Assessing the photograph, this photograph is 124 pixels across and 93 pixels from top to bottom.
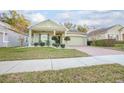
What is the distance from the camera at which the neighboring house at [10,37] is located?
1296 centimetres

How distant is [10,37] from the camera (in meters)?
14.6

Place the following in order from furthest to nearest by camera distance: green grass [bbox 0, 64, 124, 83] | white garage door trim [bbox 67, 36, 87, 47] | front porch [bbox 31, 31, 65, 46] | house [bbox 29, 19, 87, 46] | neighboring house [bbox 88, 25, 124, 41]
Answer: white garage door trim [bbox 67, 36, 87, 47] < front porch [bbox 31, 31, 65, 46] < neighboring house [bbox 88, 25, 124, 41] < house [bbox 29, 19, 87, 46] < green grass [bbox 0, 64, 124, 83]

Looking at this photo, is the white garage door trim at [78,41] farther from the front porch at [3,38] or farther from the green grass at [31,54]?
the green grass at [31,54]

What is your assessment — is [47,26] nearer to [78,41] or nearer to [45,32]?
[45,32]

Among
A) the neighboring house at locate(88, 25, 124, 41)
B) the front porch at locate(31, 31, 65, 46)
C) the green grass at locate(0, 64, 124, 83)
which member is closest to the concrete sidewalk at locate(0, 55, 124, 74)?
the green grass at locate(0, 64, 124, 83)

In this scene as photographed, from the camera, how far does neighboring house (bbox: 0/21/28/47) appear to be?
42.5 feet

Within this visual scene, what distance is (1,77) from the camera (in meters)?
4.90

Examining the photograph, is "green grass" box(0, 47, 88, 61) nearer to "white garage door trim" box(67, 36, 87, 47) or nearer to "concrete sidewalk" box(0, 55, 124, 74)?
"concrete sidewalk" box(0, 55, 124, 74)

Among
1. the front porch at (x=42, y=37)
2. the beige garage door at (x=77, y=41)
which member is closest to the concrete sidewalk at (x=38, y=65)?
the front porch at (x=42, y=37)

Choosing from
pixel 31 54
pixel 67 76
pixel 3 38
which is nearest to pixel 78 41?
pixel 3 38
